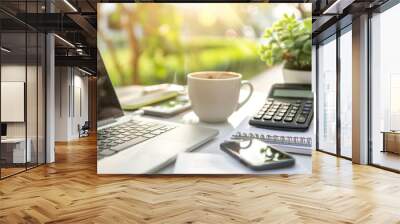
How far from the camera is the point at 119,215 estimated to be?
3414 millimetres

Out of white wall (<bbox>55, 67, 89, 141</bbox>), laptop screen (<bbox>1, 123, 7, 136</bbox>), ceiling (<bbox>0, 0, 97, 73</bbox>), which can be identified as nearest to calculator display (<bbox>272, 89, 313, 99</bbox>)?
ceiling (<bbox>0, 0, 97, 73</bbox>)

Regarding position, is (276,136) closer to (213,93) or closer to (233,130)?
(233,130)

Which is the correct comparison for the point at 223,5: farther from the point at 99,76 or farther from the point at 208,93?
the point at 99,76

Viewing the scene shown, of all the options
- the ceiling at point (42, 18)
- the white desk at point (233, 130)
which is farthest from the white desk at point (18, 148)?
the white desk at point (233, 130)

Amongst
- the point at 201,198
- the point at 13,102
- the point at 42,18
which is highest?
the point at 42,18

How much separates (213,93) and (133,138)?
1157 millimetres

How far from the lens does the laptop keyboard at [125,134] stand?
4860 mm

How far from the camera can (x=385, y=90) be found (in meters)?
6.06

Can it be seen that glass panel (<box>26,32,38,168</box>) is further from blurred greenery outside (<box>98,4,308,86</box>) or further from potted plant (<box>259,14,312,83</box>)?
potted plant (<box>259,14,312,83</box>)

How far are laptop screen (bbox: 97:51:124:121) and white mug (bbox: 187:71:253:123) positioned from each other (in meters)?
0.95

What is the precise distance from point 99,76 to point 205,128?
4.88 ft

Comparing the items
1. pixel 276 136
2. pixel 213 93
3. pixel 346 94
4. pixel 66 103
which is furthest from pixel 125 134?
pixel 66 103

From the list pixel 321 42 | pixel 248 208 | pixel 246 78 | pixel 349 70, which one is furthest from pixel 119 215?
pixel 321 42

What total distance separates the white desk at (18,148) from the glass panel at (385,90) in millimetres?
5550
